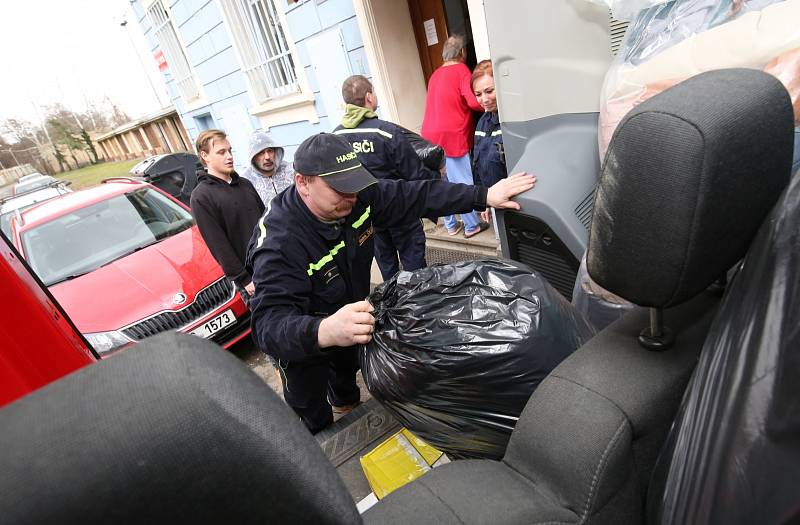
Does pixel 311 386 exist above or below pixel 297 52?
below

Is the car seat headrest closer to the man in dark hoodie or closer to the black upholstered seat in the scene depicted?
the black upholstered seat

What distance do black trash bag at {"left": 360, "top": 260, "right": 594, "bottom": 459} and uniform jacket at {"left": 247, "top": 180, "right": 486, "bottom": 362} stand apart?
0.34m

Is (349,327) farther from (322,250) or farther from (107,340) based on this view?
(107,340)

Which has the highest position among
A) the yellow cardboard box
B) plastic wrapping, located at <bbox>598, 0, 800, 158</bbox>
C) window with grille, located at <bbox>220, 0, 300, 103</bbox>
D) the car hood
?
window with grille, located at <bbox>220, 0, 300, 103</bbox>

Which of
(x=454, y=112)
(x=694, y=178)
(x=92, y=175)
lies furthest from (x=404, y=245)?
(x=92, y=175)

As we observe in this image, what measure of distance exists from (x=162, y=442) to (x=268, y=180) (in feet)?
11.2

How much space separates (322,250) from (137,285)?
2.59 meters

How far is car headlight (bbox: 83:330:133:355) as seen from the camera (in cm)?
327

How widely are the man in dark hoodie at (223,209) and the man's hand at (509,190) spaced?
1.87 metres

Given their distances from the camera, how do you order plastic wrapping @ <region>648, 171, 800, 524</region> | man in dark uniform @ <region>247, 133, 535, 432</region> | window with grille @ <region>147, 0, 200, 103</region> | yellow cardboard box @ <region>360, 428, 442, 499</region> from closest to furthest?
plastic wrapping @ <region>648, 171, 800, 524</region>
man in dark uniform @ <region>247, 133, 535, 432</region>
yellow cardboard box @ <region>360, 428, 442, 499</region>
window with grille @ <region>147, 0, 200, 103</region>

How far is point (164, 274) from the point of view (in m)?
3.77

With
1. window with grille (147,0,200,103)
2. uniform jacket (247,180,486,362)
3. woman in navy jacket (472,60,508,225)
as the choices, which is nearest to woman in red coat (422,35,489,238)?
woman in navy jacket (472,60,508,225)

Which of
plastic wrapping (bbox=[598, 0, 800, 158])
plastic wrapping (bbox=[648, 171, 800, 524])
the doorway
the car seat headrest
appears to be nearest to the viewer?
plastic wrapping (bbox=[648, 171, 800, 524])

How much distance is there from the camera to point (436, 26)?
16.7 ft
